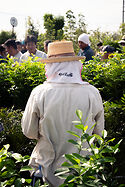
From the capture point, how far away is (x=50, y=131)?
2.32 meters

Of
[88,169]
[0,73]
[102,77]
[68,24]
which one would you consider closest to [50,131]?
[88,169]

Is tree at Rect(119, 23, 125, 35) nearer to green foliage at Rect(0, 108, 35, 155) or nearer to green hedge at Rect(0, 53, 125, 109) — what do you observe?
green hedge at Rect(0, 53, 125, 109)

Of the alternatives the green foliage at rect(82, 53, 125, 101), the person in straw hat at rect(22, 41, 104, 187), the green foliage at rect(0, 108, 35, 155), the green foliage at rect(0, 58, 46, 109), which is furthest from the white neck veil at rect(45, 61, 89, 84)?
the green foliage at rect(0, 58, 46, 109)

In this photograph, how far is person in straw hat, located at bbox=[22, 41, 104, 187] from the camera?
7.45ft

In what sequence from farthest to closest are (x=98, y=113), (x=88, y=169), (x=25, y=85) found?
(x=25, y=85) → (x=98, y=113) → (x=88, y=169)

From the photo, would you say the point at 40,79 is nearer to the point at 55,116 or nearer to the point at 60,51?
the point at 60,51

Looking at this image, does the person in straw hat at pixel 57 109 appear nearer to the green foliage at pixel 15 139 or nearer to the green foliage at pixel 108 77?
the green foliage at pixel 15 139

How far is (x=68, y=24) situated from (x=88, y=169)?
57.0 ft

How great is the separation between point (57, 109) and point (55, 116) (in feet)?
0.20

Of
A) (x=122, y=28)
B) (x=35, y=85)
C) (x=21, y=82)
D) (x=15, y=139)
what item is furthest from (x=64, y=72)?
(x=122, y=28)

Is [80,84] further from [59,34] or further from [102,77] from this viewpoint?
[59,34]

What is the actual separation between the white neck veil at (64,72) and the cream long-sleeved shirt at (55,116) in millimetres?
44

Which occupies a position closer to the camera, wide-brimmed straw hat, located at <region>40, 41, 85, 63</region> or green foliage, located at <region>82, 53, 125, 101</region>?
wide-brimmed straw hat, located at <region>40, 41, 85, 63</region>

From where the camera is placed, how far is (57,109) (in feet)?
7.42
